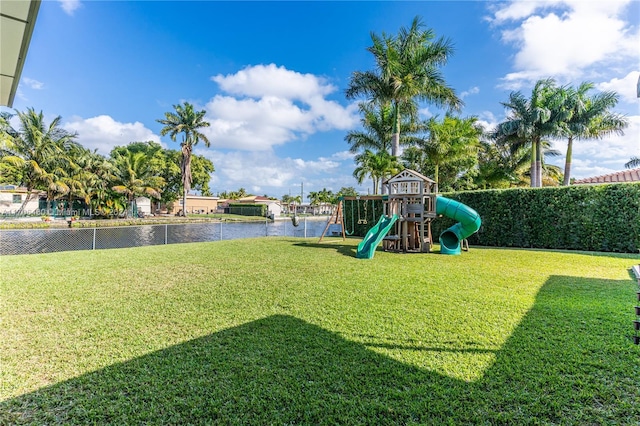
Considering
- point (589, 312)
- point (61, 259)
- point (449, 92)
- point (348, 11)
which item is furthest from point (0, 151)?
point (589, 312)

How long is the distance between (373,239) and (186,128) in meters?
29.8

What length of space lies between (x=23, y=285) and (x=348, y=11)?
1229 cm

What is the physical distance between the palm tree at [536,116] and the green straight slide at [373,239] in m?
12.4

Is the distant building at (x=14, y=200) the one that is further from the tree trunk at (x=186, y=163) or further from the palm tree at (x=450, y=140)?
the palm tree at (x=450, y=140)

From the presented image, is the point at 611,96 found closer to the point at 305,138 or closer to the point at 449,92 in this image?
the point at 449,92

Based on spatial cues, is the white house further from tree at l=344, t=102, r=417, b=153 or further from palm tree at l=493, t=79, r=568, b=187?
palm tree at l=493, t=79, r=568, b=187

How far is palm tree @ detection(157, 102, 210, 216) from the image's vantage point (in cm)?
3036

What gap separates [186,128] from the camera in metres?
31.1

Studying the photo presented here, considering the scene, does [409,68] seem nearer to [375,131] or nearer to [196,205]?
[375,131]

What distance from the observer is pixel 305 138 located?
31.2 metres

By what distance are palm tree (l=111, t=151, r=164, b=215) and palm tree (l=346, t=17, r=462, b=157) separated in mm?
24426

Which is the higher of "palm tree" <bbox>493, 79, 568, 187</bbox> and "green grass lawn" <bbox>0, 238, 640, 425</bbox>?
"palm tree" <bbox>493, 79, 568, 187</bbox>

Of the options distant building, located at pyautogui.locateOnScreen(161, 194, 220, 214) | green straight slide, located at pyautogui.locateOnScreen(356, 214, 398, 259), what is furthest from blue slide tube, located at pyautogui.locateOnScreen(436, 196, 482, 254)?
distant building, located at pyautogui.locateOnScreen(161, 194, 220, 214)

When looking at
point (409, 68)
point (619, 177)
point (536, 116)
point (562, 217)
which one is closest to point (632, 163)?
point (619, 177)
